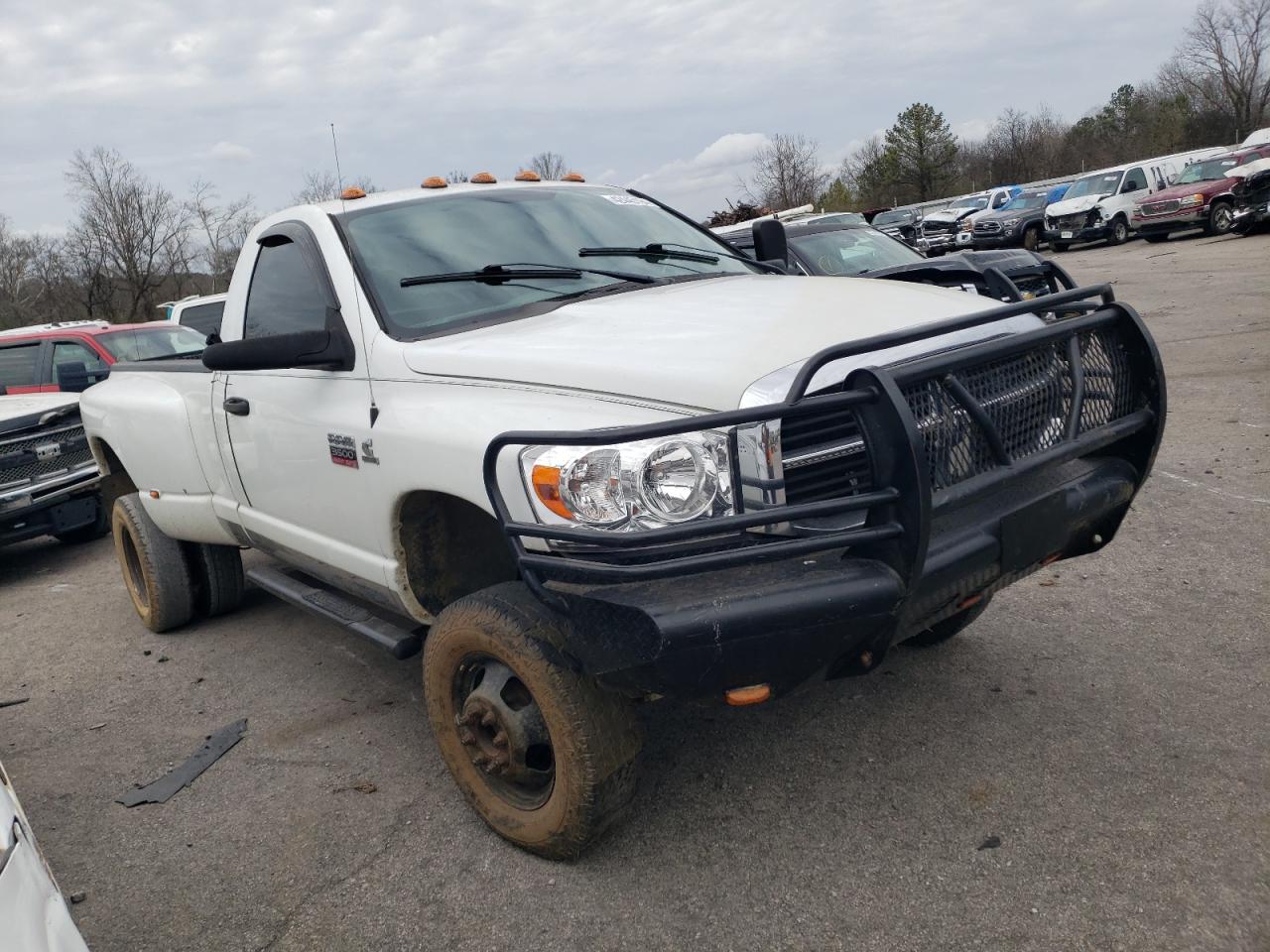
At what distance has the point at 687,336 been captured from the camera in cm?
284

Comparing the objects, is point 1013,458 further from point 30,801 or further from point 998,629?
point 30,801

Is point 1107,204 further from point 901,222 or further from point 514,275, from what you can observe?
point 514,275

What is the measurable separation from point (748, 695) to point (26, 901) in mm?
1516

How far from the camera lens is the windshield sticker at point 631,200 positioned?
14.3 feet

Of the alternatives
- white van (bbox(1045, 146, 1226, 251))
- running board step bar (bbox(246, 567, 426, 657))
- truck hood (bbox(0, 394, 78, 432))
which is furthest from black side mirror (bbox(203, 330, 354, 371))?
white van (bbox(1045, 146, 1226, 251))

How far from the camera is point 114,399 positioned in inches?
207

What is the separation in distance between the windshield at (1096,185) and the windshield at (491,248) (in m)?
27.3

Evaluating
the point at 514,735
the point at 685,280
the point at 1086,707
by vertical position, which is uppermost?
the point at 685,280

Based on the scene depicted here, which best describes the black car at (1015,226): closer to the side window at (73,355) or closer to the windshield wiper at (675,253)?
the side window at (73,355)

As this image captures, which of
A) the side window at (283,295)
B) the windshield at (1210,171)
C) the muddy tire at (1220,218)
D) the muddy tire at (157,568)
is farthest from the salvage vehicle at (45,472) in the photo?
the windshield at (1210,171)

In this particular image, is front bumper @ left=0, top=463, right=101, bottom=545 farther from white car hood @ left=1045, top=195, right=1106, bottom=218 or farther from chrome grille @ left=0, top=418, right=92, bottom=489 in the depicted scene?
white car hood @ left=1045, top=195, right=1106, bottom=218

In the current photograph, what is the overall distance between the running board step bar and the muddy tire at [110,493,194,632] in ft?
Answer: 2.58

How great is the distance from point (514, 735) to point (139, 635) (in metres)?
3.50

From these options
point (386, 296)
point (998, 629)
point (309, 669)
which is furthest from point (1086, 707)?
point (309, 669)
